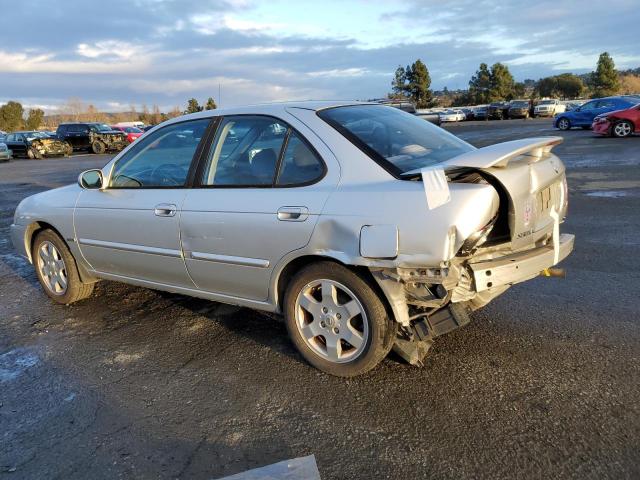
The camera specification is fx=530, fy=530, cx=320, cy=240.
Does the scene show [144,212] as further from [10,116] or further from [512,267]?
[10,116]

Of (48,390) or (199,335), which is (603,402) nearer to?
(199,335)

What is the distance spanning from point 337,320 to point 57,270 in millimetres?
3115

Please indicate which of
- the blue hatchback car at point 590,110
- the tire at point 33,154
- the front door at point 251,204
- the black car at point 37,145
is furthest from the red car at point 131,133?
the front door at point 251,204

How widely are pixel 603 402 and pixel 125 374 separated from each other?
294 centimetres

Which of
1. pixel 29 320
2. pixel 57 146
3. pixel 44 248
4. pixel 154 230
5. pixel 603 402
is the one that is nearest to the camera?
pixel 603 402

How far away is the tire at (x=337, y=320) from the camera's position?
10.3 feet

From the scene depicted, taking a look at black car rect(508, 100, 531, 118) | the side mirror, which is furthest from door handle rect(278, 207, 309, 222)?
black car rect(508, 100, 531, 118)

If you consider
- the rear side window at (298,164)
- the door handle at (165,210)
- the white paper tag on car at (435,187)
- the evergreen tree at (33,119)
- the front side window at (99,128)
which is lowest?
the door handle at (165,210)

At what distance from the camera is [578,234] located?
21.5ft

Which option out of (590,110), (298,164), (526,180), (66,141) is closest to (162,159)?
(298,164)

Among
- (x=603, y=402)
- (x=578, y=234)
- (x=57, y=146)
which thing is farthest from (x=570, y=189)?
(x=57, y=146)

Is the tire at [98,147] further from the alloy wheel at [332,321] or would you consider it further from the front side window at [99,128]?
the alloy wheel at [332,321]

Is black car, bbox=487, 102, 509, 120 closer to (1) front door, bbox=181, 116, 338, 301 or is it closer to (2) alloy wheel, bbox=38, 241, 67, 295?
(2) alloy wheel, bbox=38, 241, 67, 295

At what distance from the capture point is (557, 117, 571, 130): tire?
26.2 meters
